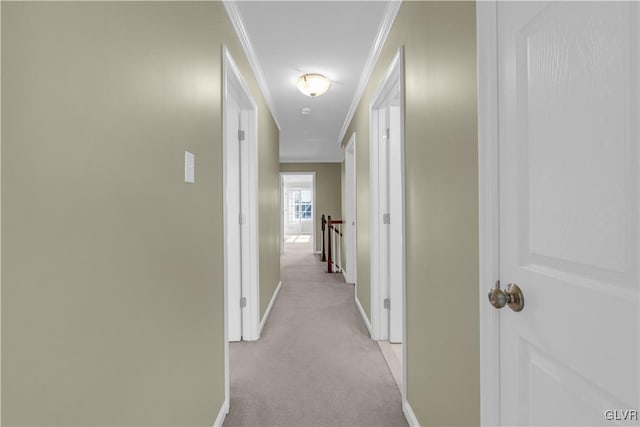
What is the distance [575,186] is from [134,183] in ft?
3.55

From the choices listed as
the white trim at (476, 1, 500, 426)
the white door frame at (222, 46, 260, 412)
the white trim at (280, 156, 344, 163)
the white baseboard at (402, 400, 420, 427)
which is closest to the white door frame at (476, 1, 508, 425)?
the white trim at (476, 1, 500, 426)

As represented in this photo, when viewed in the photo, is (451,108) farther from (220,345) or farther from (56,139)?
(220,345)

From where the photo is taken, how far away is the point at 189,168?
139cm

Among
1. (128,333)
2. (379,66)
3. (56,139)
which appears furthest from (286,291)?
(56,139)

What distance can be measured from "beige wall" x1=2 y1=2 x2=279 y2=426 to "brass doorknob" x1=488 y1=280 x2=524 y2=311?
3.31 feet

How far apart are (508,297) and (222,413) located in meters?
1.61

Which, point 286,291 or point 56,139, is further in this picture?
point 286,291

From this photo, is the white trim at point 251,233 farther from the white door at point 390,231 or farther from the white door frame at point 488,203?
the white door frame at point 488,203

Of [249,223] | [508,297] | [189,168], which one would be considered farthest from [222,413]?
[508,297]

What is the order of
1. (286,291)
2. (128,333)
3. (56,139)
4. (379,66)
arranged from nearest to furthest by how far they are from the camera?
1. (56,139)
2. (128,333)
3. (379,66)
4. (286,291)

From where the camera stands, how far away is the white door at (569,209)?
0.59 m

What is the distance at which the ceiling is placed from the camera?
2.06 m

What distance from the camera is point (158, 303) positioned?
A: 112 centimetres

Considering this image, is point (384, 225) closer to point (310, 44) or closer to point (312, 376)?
point (312, 376)
